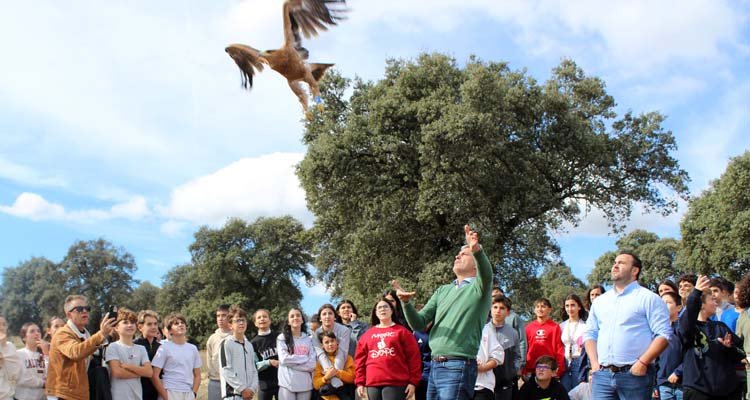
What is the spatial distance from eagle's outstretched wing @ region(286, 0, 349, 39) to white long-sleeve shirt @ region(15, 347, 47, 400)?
A: 5501 millimetres

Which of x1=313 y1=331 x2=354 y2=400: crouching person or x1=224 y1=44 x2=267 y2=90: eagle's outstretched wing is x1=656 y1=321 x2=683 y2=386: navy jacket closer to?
x1=313 y1=331 x2=354 y2=400: crouching person

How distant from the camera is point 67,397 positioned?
7020 mm

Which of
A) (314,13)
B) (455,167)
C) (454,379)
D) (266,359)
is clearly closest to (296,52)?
(314,13)

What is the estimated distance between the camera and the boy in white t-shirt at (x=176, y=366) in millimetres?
7820

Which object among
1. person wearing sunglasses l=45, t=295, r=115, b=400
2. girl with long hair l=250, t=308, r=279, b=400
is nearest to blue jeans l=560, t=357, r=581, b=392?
girl with long hair l=250, t=308, r=279, b=400

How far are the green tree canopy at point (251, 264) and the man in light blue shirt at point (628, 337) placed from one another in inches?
1803

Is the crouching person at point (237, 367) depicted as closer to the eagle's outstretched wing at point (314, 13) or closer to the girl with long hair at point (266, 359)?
the girl with long hair at point (266, 359)

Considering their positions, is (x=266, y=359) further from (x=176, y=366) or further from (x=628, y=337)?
(x=628, y=337)

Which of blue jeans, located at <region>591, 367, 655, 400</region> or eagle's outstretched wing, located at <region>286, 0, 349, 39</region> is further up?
eagle's outstretched wing, located at <region>286, 0, 349, 39</region>

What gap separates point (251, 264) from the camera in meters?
52.8

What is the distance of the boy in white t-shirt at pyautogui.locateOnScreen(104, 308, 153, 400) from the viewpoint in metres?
7.41

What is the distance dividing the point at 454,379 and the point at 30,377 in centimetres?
489

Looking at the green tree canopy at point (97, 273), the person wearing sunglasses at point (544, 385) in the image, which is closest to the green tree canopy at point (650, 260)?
the green tree canopy at point (97, 273)

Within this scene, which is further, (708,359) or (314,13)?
(314,13)
